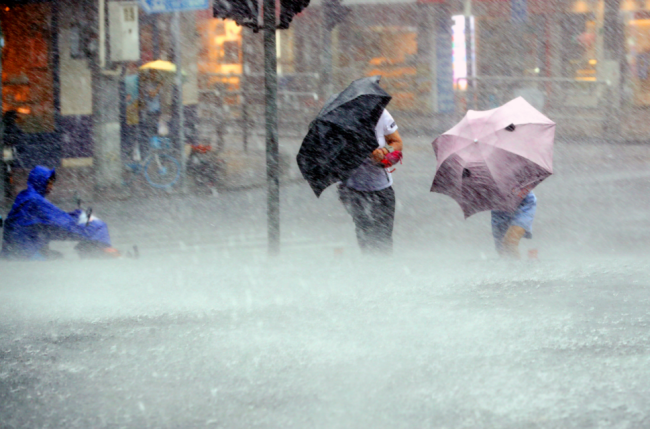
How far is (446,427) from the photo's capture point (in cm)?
368

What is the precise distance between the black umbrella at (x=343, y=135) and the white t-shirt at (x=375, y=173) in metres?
0.08

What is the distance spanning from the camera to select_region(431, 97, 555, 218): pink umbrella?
623 cm

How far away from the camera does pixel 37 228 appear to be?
21.8ft

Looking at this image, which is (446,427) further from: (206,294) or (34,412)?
(206,294)

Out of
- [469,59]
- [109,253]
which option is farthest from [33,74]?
[469,59]

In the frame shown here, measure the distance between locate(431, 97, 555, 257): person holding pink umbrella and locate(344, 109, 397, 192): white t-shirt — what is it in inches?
15.4

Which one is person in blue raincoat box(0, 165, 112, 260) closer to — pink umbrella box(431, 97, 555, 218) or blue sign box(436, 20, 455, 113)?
pink umbrella box(431, 97, 555, 218)

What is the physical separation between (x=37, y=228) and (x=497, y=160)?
10.8 ft

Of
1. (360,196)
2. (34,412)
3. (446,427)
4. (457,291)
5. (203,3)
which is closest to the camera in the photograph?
(446,427)

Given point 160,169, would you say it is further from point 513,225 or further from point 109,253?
point 513,225

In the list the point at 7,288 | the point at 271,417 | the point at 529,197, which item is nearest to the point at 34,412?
the point at 271,417

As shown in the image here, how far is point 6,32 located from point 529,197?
1399cm

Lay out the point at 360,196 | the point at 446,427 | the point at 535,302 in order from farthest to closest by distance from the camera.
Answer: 1. the point at 360,196
2. the point at 535,302
3. the point at 446,427

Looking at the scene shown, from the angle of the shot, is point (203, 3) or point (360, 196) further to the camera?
point (203, 3)
